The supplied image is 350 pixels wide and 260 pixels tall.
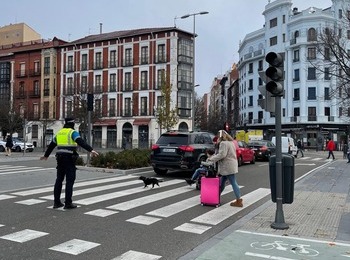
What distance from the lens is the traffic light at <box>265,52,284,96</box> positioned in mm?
7172

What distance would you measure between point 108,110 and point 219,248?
52.3 meters

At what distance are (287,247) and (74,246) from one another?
10.2 feet

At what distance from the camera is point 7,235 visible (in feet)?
20.4

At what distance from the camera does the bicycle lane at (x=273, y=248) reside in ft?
17.6

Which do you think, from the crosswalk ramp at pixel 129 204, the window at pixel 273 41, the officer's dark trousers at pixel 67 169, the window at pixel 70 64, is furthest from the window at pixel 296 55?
the officer's dark trousers at pixel 67 169

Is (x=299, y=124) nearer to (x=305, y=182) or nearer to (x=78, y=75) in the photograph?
(x=78, y=75)

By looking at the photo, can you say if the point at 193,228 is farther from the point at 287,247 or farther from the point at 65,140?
the point at 65,140

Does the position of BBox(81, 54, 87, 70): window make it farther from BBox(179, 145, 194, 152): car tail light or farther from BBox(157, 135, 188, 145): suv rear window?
BBox(179, 145, 194, 152): car tail light

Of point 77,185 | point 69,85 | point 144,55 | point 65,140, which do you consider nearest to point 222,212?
point 65,140

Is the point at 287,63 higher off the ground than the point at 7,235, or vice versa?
the point at 287,63

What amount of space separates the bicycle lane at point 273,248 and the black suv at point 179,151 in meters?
7.64

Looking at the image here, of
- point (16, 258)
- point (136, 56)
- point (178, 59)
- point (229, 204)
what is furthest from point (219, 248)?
point (136, 56)

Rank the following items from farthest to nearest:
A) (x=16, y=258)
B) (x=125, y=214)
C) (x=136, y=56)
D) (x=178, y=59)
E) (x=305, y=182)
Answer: (x=136, y=56) → (x=178, y=59) → (x=305, y=182) → (x=125, y=214) → (x=16, y=258)

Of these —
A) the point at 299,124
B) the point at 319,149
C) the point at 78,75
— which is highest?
the point at 78,75
